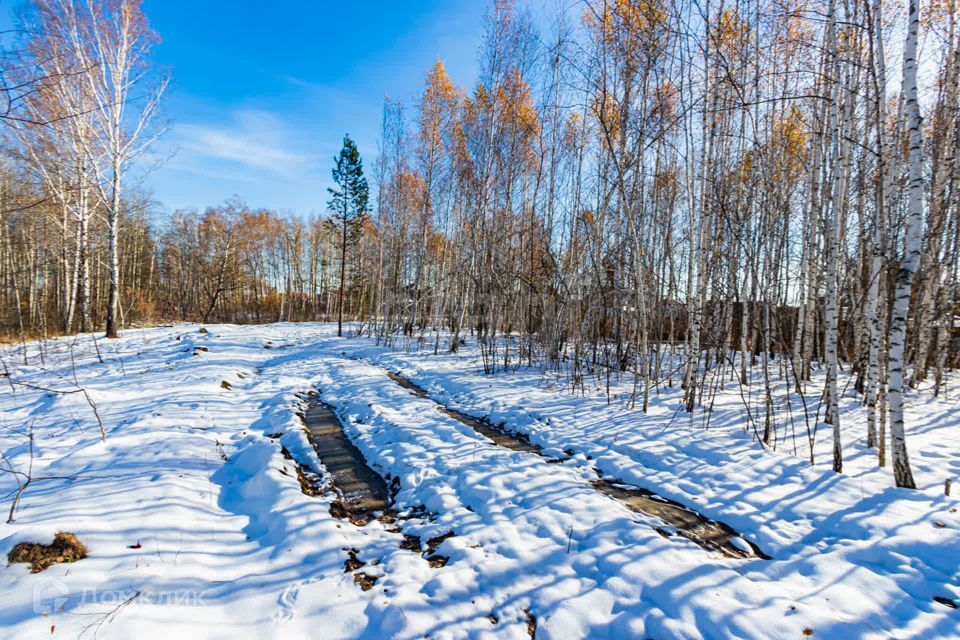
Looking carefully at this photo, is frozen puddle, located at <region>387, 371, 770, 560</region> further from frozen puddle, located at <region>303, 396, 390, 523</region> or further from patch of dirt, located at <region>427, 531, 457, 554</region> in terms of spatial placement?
frozen puddle, located at <region>303, 396, 390, 523</region>

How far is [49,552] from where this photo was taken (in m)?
2.17

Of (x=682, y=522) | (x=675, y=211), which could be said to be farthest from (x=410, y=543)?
(x=675, y=211)

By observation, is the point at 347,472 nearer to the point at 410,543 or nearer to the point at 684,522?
the point at 410,543

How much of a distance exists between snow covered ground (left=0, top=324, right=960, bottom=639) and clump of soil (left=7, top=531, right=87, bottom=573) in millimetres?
56

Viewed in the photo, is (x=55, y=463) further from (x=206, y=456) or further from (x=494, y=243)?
(x=494, y=243)

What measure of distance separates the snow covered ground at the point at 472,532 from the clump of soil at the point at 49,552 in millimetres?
56

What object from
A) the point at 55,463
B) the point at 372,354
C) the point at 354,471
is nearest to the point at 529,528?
the point at 354,471

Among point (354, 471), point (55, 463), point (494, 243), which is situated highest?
point (494, 243)

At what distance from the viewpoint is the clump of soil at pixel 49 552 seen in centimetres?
210

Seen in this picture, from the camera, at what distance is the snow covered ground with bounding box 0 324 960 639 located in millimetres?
2039

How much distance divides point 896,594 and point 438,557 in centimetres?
290

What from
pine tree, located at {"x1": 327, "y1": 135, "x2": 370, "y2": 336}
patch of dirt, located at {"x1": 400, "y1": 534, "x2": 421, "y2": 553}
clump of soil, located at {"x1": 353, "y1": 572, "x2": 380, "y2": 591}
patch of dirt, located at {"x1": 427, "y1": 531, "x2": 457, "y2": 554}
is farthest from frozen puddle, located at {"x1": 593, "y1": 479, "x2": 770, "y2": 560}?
pine tree, located at {"x1": 327, "y1": 135, "x2": 370, "y2": 336}

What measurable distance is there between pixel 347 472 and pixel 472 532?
6.16 feet

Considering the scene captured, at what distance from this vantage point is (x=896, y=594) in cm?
225
